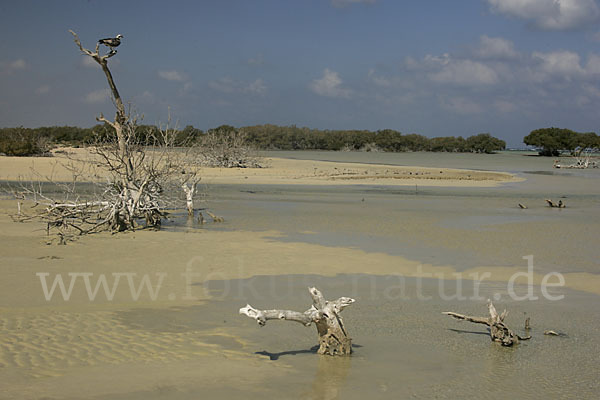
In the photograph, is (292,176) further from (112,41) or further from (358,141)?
(358,141)

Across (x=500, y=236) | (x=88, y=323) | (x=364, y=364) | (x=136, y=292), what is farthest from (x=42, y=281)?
(x=500, y=236)

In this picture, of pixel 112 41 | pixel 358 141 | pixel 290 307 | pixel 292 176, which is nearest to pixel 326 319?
pixel 290 307

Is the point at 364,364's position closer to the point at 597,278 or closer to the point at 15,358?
the point at 15,358

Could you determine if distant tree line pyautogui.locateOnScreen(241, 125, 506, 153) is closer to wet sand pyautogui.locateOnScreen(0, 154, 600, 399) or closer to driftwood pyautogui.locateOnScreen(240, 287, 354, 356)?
wet sand pyautogui.locateOnScreen(0, 154, 600, 399)

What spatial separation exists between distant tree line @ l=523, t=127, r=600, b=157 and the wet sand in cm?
6039

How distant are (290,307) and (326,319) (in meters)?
1.86

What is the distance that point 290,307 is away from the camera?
24.6 feet

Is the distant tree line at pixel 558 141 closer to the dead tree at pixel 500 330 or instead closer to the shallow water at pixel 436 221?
the shallow water at pixel 436 221

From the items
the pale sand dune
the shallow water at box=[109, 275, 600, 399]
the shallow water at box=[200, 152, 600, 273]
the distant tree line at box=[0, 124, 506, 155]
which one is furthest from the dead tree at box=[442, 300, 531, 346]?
the distant tree line at box=[0, 124, 506, 155]

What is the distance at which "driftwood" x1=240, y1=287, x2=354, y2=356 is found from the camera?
18.3 feet

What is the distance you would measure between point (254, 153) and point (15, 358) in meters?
32.9

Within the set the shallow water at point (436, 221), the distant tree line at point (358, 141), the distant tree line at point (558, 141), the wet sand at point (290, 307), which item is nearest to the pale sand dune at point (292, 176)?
the shallow water at point (436, 221)

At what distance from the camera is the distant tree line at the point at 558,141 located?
70750 mm

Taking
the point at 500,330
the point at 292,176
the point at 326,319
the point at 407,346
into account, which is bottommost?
the point at 407,346
